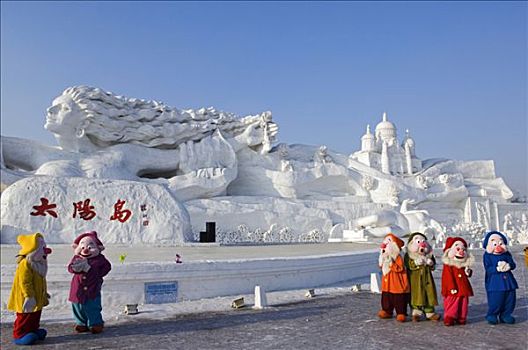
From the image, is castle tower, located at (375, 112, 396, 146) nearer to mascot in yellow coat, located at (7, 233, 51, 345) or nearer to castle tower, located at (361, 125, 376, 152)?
castle tower, located at (361, 125, 376, 152)

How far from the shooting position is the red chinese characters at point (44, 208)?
8930 millimetres

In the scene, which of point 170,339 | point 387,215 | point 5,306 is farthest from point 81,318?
point 387,215

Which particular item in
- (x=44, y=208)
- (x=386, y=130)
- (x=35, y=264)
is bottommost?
(x=35, y=264)

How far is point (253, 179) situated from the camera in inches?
640

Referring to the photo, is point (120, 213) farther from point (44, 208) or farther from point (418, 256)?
point (418, 256)

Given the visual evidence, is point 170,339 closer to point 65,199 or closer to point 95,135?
point 65,199

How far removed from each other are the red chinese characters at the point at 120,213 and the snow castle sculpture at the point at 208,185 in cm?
2

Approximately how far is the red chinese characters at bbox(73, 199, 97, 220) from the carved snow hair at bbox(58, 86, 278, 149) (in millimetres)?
4641

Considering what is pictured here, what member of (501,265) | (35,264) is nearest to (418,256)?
(501,265)

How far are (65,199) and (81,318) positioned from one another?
18.3 feet

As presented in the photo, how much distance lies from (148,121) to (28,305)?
11246mm

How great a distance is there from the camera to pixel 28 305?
3803 millimetres

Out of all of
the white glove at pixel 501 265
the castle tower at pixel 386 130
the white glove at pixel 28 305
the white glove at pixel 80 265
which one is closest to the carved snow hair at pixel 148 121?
the castle tower at pixel 386 130

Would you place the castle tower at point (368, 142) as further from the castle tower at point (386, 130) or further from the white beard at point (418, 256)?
the white beard at point (418, 256)
